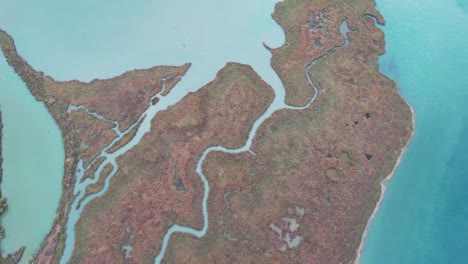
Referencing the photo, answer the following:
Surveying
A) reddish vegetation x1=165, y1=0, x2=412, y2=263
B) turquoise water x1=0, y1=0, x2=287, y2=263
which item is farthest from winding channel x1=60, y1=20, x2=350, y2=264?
reddish vegetation x1=165, y1=0, x2=412, y2=263

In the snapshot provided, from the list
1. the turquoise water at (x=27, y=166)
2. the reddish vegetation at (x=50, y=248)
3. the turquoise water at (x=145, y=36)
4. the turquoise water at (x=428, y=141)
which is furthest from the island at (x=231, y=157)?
the turquoise water at (x=428, y=141)

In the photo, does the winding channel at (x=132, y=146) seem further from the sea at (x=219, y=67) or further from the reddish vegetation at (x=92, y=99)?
the sea at (x=219, y=67)

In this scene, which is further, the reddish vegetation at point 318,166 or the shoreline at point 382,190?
the shoreline at point 382,190

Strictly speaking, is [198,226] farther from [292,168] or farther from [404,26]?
[404,26]

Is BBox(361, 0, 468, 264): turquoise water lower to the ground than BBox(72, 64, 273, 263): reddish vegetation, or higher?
lower

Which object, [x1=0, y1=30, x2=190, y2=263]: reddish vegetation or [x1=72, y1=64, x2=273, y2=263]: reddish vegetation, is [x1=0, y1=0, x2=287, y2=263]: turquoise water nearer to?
[x1=0, y1=30, x2=190, y2=263]: reddish vegetation

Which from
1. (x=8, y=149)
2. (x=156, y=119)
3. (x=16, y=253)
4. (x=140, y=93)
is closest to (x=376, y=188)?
(x=156, y=119)
